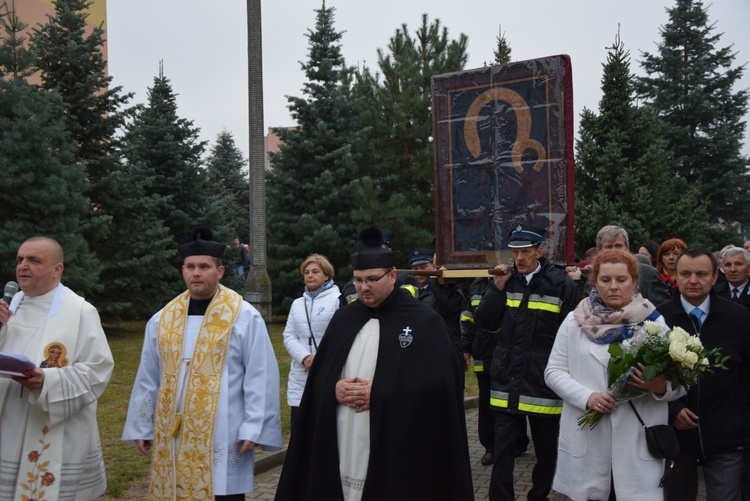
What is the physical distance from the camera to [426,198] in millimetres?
Result: 23234

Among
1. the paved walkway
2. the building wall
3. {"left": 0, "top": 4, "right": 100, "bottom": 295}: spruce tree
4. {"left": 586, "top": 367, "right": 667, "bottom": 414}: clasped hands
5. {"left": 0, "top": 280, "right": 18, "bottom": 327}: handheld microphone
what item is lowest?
the paved walkway

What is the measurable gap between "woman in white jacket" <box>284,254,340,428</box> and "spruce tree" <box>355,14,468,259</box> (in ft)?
49.8

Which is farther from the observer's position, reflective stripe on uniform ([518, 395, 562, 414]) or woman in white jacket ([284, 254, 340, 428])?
woman in white jacket ([284, 254, 340, 428])

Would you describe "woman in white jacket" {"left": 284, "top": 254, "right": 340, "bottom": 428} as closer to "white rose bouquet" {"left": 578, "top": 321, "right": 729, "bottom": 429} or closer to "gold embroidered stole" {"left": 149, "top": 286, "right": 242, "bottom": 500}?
"gold embroidered stole" {"left": 149, "top": 286, "right": 242, "bottom": 500}

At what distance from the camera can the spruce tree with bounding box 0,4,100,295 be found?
544 inches

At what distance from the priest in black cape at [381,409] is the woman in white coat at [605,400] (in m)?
0.73

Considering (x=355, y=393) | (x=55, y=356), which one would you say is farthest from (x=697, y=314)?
(x=55, y=356)

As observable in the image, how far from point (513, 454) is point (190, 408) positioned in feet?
8.43

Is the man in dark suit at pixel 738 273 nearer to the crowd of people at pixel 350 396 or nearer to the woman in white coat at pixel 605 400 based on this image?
the crowd of people at pixel 350 396

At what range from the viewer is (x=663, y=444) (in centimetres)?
421

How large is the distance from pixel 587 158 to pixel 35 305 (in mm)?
21586

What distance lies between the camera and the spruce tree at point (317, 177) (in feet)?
68.7

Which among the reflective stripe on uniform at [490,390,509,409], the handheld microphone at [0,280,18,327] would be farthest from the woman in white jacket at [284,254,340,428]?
the handheld microphone at [0,280,18,327]

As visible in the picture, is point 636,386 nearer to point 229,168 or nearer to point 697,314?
point 697,314
